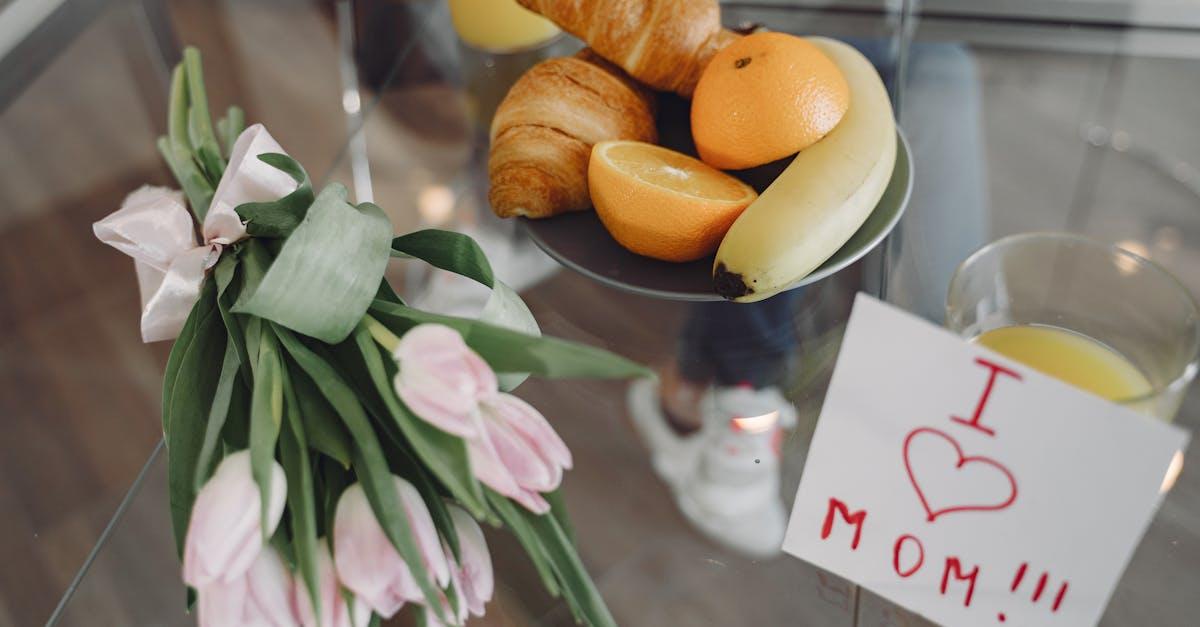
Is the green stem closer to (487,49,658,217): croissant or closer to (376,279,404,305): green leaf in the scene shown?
(376,279,404,305): green leaf

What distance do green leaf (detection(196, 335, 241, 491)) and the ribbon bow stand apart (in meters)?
0.05

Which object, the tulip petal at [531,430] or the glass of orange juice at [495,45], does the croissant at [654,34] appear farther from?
the tulip petal at [531,430]

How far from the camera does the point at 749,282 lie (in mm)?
525

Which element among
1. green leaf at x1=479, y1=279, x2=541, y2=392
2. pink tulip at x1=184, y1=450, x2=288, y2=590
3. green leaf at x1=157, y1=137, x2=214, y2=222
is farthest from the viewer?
green leaf at x1=157, y1=137, x2=214, y2=222

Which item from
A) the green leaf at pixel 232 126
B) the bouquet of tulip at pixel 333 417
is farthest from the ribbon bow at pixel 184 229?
the green leaf at pixel 232 126

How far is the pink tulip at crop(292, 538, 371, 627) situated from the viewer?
1.22 feet

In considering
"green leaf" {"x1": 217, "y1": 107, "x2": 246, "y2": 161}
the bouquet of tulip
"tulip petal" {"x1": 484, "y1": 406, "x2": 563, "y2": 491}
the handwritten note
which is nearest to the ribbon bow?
the bouquet of tulip

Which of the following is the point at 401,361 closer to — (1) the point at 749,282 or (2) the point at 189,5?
(1) the point at 749,282

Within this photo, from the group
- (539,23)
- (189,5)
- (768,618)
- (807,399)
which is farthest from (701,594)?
(189,5)

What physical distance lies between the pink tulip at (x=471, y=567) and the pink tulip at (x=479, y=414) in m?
0.05

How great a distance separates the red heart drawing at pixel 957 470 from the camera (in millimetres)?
385

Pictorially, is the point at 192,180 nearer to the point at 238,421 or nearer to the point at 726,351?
the point at 238,421

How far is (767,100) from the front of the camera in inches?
21.9

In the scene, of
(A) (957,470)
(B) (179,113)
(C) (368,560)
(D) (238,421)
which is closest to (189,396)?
(D) (238,421)
